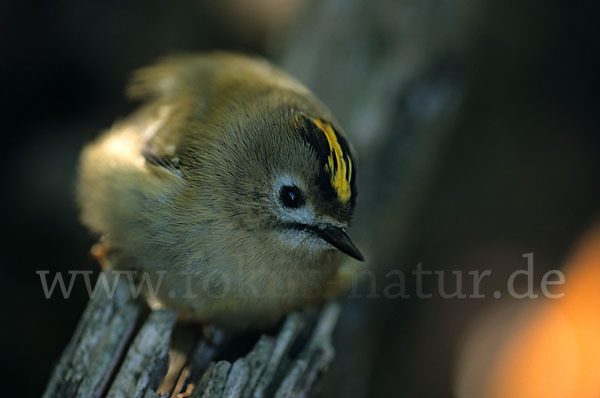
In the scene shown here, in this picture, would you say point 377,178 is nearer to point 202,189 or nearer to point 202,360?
point 202,189

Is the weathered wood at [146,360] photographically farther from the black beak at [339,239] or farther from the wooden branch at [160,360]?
the black beak at [339,239]

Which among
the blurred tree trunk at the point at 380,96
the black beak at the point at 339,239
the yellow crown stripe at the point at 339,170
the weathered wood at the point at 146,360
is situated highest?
the blurred tree trunk at the point at 380,96

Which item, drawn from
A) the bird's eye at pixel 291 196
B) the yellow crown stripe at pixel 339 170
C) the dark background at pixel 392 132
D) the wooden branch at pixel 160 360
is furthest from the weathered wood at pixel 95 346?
the dark background at pixel 392 132

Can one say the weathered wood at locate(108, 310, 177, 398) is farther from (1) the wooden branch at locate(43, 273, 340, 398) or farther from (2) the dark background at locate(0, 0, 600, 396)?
(2) the dark background at locate(0, 0, 600, 396)

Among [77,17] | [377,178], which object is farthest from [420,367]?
[77,17]

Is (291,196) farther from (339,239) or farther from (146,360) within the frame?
(146,360)

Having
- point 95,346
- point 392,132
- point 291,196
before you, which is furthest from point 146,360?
point 392,132
